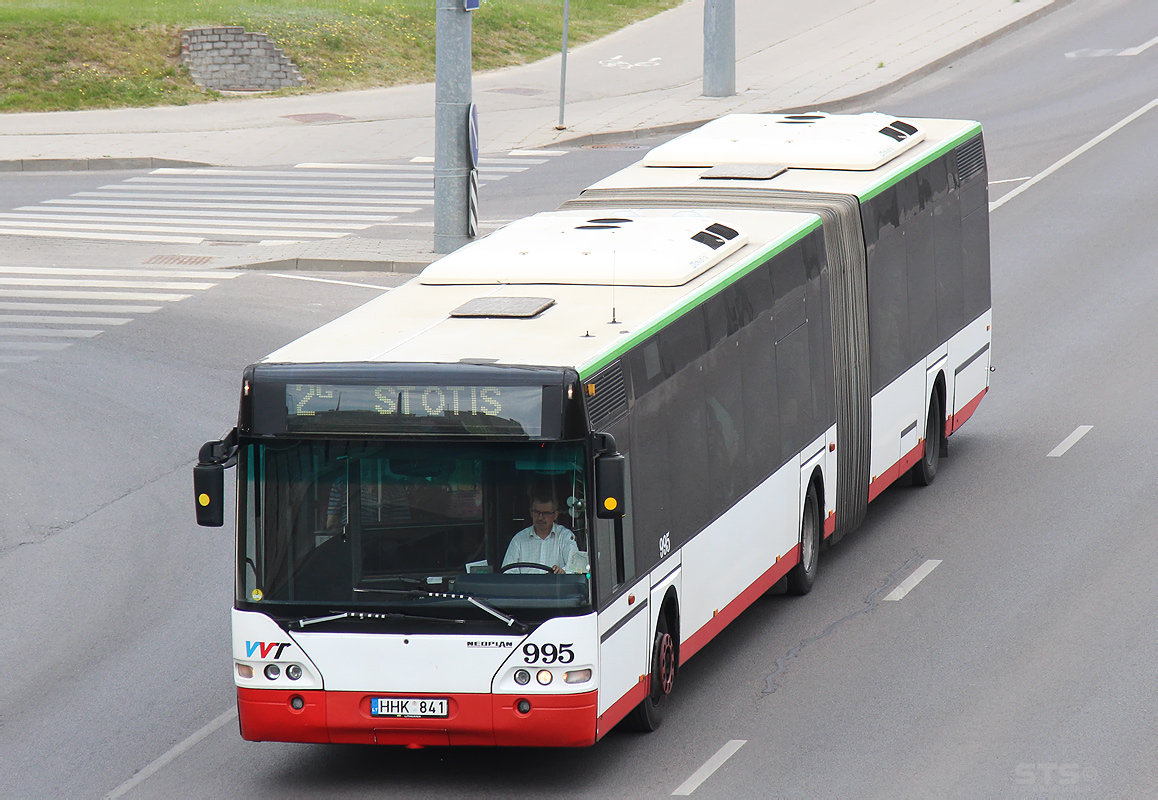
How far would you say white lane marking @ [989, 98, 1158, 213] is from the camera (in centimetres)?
2787

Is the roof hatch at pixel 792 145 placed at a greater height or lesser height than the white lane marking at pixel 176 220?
greater

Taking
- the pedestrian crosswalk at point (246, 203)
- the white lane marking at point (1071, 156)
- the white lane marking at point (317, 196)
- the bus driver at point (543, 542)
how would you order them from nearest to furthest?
the bus driver at point (543, 542) → the white lane marking at point (1071, 156) → the pedestrian crosswalk at point (246, 203) → the white lane marking at point (317, 196)

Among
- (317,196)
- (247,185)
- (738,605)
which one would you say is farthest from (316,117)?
(738,605)

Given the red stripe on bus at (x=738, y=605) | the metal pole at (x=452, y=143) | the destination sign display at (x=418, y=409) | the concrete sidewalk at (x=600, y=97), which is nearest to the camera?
the destination sign display at (x=418, y=409)

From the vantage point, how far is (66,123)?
3631 cm

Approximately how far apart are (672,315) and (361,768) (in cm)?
331

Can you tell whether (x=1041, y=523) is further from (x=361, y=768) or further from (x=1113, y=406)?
(x=361, y=768)

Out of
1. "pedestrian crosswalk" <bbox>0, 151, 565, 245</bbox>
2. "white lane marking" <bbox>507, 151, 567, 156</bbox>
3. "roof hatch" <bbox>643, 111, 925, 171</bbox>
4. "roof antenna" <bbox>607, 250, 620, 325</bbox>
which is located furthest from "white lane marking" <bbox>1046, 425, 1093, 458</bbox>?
"white lane marking" <bbox>507, 151, 567, 156</bbox>

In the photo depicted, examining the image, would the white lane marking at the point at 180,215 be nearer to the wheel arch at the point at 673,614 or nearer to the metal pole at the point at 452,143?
the metal pole at the point at 452,143

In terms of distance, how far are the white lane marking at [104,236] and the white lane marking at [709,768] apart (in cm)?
1867

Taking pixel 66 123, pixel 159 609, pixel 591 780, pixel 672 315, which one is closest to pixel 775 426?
pixel 672 315

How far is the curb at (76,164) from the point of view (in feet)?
108

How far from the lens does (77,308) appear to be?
23.2 metres

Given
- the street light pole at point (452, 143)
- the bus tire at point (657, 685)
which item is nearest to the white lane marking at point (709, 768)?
the bus tire at point (657, 685)
